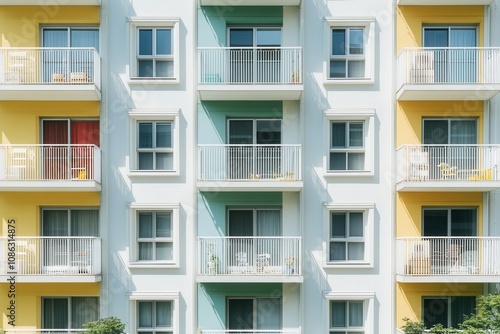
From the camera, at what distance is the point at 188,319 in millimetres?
14422

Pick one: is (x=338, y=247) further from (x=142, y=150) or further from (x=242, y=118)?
(x=142, y=150)

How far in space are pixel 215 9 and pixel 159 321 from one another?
9.15 metres

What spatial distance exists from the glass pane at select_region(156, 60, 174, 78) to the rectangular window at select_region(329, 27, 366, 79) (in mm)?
4668

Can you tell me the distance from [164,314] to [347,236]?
5.69 meters

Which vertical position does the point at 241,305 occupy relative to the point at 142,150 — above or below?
below

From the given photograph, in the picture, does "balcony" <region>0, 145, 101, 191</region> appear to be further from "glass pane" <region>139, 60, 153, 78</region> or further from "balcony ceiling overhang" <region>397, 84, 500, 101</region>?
"balcony ceiling overhang" <region>397, 84, 500, 101</region>

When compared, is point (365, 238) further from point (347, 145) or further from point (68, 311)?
point (68, 311)

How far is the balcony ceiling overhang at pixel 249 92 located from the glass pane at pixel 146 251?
4492 millimetres

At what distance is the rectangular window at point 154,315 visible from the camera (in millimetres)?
14539

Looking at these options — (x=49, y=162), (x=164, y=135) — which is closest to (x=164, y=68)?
(x=164, y=135)

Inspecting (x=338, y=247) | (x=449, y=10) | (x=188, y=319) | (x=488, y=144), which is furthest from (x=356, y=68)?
(x=188, y=319)

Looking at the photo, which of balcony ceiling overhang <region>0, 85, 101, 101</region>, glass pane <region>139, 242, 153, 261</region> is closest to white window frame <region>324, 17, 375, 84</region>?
balcony ceiling overhang <region>0, 85, 101, 101</region>

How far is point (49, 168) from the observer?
14328mm

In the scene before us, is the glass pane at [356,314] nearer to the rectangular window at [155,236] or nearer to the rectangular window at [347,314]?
the rectangular window at [347,314]
